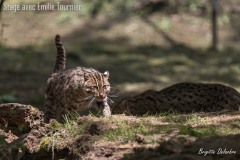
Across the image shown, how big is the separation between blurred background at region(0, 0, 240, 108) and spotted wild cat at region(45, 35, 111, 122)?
4618 mm

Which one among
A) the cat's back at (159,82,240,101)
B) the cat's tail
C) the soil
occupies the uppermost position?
the cat's tail

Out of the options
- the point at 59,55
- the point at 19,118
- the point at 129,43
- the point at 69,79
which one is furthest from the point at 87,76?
the point at 129,43

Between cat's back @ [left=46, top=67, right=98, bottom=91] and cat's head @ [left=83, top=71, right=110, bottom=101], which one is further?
cat's back @ [left=46, top=67, right=98, bottom=91]

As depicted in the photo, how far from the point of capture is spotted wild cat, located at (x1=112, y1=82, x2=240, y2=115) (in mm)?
10070

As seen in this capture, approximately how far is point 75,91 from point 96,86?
385 mm

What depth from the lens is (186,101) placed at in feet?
33.3

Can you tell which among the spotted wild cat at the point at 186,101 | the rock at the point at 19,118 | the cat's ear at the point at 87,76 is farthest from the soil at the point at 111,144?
the spotted wild cat at the point at 186,101

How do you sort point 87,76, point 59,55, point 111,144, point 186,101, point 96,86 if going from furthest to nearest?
point 59,55
point 186,101
point 87,76
point 96,86
point 111,144

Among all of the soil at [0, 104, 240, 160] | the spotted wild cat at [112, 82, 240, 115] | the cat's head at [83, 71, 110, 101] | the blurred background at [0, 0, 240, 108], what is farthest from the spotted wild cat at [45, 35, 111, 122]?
the blurred background at [0, 0, 240, 108]

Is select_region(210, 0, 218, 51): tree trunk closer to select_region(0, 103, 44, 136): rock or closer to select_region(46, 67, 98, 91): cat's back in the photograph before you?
select_region(46, 67, 98, 91): cat's back

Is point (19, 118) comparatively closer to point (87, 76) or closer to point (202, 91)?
point (87, 76)

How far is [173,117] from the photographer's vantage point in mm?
7801

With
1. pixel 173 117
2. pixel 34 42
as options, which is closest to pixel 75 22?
pixel 34 42

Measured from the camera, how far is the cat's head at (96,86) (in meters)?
8.91
